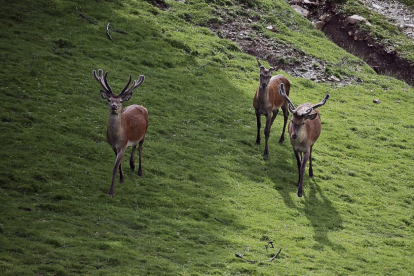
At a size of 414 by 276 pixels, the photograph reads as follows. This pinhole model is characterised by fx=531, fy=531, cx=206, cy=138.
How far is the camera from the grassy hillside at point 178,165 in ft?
34.9

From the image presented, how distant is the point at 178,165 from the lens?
1491 cm

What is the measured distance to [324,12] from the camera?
32656 mm

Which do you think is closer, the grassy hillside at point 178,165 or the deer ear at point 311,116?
the grassy hillside at point 178,165

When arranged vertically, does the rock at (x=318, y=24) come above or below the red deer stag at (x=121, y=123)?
above

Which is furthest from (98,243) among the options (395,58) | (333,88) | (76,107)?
(395,58)

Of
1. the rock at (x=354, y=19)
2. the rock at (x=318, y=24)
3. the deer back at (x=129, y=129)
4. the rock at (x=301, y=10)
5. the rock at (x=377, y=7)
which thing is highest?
the rock at (x=377, y=7)

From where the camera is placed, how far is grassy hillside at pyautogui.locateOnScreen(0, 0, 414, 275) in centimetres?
1063

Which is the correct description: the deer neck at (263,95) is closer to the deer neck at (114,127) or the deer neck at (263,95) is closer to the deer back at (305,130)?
the deer back at (305,130)

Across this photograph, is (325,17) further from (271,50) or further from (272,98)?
(272,98)

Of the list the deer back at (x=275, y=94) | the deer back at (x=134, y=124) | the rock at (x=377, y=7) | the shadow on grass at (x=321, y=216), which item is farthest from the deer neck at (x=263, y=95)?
the rock at (x=377, y=7)

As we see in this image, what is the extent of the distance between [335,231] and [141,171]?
518 centimetres

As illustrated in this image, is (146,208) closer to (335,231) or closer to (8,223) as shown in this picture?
(8,223)

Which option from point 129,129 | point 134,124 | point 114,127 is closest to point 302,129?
point 134,124

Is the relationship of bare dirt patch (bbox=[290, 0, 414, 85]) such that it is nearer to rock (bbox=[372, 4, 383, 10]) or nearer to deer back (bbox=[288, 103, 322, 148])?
rock (bbox=[372, 4, 383, 10])
